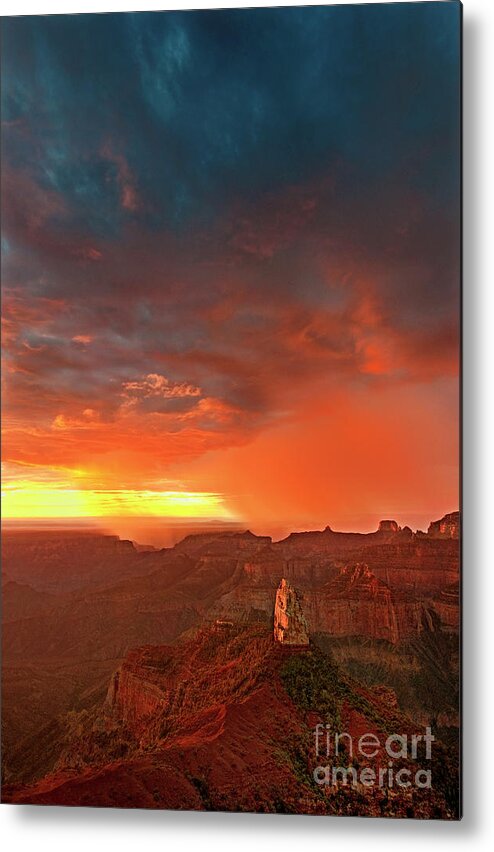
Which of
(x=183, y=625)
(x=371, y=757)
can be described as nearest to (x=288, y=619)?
(x=183, y=625)

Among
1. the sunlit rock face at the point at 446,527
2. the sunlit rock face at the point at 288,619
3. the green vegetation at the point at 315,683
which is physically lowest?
the green vegetation at the point at 315,683

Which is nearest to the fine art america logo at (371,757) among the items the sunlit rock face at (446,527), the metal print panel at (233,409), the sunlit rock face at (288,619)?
the metal print panel at (233,409)

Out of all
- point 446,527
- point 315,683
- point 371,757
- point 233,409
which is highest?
point 233,409

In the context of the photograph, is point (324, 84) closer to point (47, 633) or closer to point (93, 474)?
point (93, 474)

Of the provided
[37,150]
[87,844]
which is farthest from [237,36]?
[87,844]

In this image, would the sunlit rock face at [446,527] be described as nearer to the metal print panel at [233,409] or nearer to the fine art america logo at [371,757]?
the metal print panel at [233,409]

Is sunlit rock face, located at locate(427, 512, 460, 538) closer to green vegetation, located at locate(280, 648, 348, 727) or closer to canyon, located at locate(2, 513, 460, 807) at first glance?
canyon, located at locate(2, 513, 460, 807)

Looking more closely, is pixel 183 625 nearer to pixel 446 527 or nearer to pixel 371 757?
pixel 371 757
